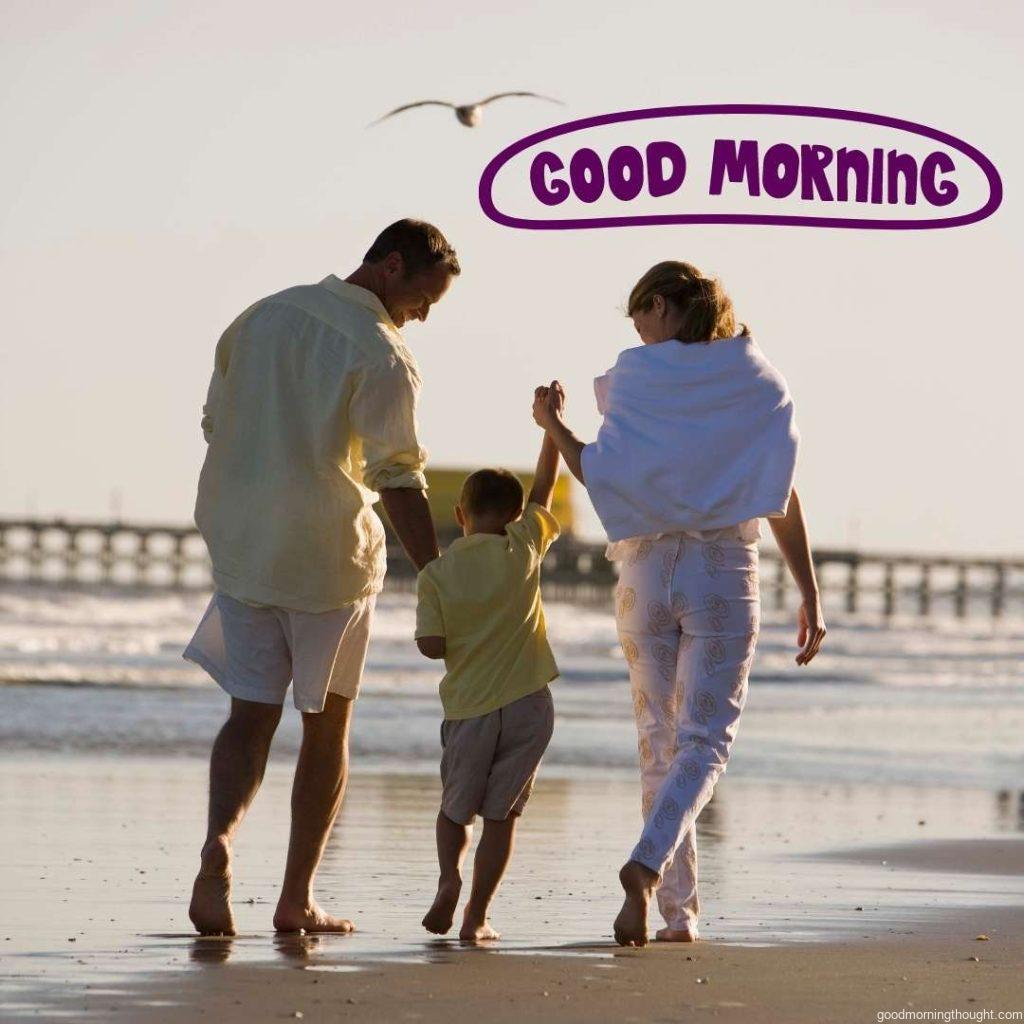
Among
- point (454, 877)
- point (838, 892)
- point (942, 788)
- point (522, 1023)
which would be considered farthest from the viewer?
point (942, 788)

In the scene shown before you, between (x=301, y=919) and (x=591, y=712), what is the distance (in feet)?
33.8

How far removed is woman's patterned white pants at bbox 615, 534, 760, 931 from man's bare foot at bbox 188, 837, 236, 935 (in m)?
0.82

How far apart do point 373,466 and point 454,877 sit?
80 cm

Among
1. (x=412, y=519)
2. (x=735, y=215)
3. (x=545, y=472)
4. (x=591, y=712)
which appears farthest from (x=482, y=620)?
(x=591, y=712)

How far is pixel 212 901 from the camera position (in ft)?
13.9

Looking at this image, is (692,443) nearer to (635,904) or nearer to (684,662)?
(684,662)

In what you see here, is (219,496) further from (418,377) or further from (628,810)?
(628,810)

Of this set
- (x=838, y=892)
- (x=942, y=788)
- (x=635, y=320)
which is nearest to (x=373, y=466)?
(x=635, y=320)

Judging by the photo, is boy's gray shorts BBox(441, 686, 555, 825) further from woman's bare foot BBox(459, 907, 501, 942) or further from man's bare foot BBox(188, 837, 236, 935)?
man's bare foot BBox(188, 837, 236, 935)

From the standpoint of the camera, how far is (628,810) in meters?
7.72

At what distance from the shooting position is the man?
4.34 meters

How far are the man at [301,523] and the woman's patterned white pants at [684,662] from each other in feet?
1.48

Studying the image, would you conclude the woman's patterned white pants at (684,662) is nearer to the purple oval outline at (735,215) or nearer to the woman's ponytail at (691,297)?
the woman's ponytail at (691,297)

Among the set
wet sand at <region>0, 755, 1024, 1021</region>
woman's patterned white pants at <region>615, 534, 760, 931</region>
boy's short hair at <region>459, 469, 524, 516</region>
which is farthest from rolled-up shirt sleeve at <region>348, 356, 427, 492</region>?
wet sand at <region>0, 755, 1024, 1021</region>
